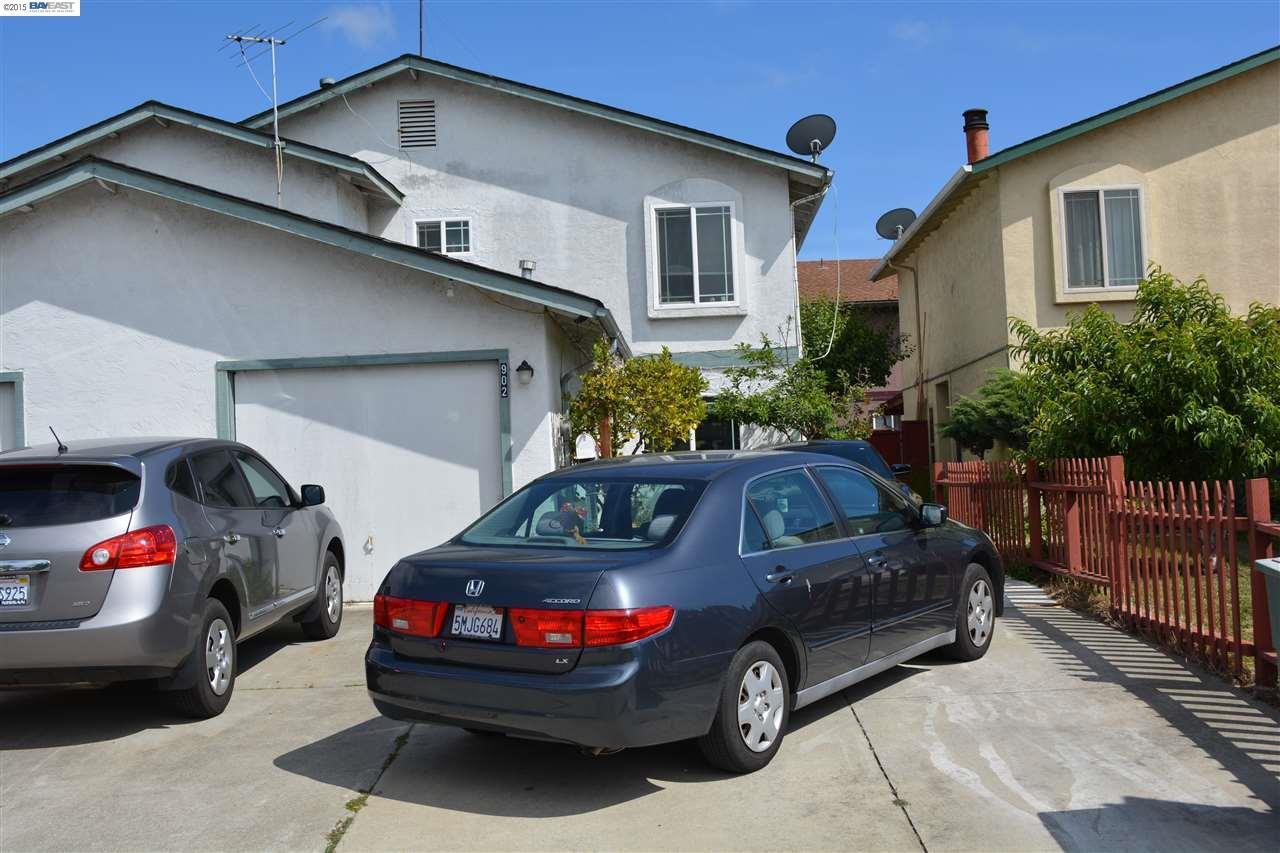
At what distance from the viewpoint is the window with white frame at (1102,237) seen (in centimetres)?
1631

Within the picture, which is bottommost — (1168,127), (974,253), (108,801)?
(108,801)

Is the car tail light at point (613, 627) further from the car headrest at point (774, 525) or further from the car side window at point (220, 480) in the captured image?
the car side window at point (220, 480)

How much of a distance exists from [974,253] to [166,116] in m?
12.9

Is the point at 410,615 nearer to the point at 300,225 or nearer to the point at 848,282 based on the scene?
the point at 300,225

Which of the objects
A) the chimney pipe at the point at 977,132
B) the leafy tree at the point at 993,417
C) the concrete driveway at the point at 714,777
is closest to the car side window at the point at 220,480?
the concrete driveway at the point at 714,777

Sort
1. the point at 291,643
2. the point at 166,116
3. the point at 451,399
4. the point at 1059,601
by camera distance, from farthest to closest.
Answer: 1. the point at 166,116
2. the point at 451,399
3. the point at 1059,601
4. the point at 291,643

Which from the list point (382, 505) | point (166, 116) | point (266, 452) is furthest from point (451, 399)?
point (166, 116)

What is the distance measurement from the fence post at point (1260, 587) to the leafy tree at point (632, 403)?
246 inches

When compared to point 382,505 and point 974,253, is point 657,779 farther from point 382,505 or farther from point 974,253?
point 974,253

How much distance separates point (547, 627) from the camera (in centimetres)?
480

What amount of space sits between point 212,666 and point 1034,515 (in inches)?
304

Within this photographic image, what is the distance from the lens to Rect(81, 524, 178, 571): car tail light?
599cm

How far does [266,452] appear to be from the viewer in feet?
36.9

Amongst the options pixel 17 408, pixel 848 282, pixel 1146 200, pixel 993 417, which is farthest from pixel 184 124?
pixel 848 282
